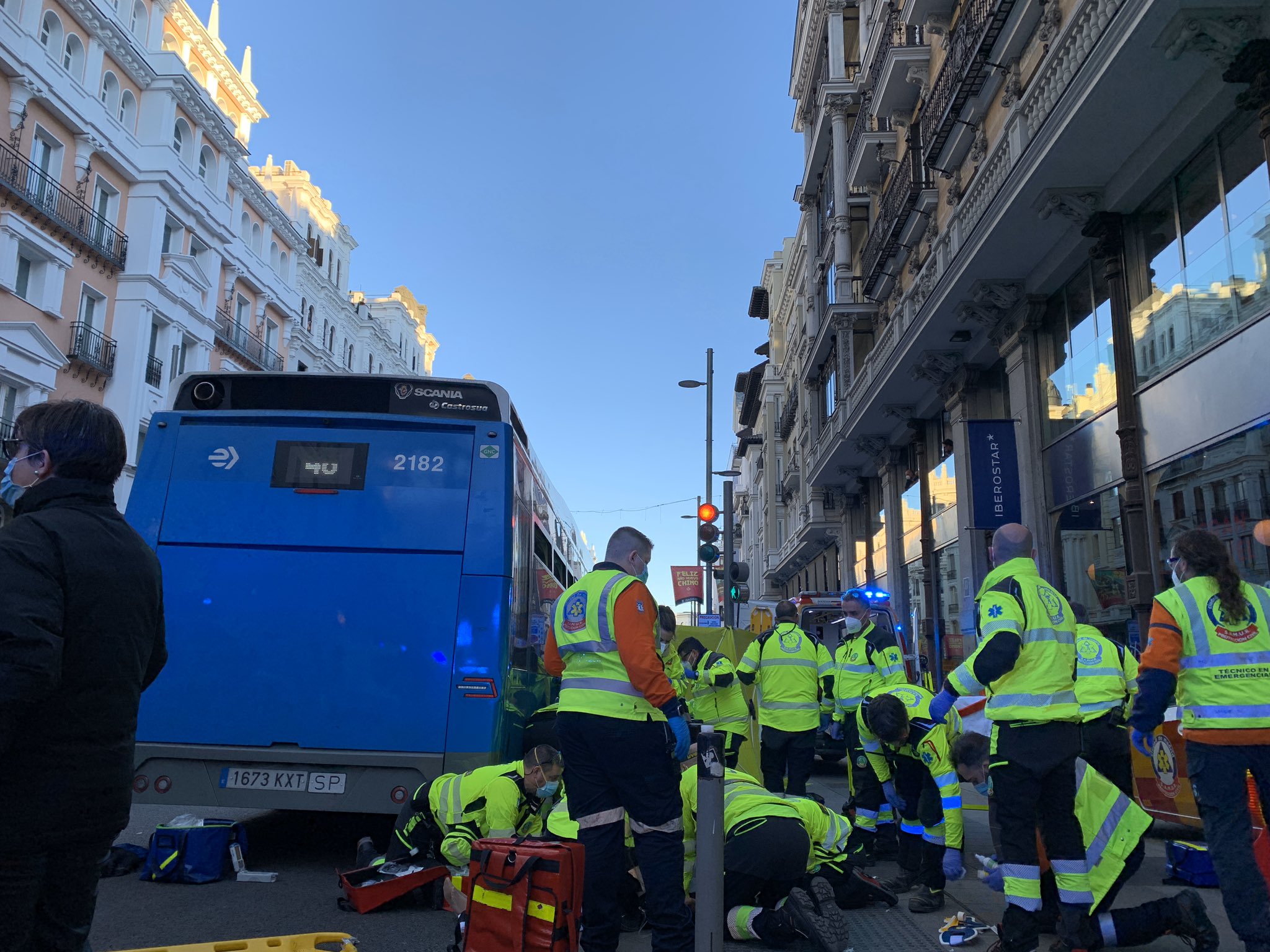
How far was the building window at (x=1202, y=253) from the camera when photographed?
9.69m

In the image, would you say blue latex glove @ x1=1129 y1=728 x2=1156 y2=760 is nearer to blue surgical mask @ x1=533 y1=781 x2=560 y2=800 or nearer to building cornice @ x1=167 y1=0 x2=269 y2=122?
blue surgical mask @ x1=533 y1=781 x2=560 y2=800

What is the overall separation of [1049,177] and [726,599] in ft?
24.7

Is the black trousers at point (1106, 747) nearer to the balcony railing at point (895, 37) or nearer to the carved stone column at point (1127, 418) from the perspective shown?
the carved stone column at point (1127, 418)

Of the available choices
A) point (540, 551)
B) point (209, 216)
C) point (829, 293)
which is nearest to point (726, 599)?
point (540, 551)

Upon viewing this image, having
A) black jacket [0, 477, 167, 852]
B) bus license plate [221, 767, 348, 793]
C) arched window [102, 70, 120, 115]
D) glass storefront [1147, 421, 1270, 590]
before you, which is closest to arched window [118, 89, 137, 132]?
arched window [102, 70, 120, 115]

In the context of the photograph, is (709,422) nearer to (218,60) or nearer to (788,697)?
(788,697)

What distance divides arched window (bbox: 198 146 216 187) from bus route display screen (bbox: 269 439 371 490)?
108 feet

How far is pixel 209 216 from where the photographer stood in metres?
35.3

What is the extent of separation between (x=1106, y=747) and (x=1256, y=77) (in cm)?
633

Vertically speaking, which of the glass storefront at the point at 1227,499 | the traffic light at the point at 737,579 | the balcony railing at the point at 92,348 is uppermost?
the balcony railing at the point at 92,348

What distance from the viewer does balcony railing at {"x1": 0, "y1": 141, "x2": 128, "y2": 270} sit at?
80.7ft

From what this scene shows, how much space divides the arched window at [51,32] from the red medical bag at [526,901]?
2967 centimetres

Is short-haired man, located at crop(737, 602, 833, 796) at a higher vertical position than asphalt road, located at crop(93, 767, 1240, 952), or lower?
higher

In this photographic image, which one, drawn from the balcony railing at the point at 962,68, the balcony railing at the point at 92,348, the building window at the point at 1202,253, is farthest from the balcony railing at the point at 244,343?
the building window at the point at 1202,253
